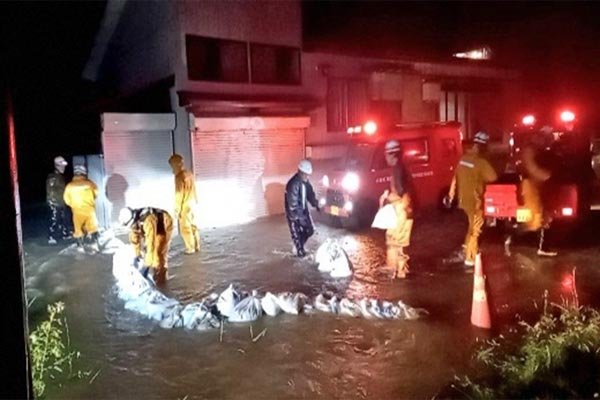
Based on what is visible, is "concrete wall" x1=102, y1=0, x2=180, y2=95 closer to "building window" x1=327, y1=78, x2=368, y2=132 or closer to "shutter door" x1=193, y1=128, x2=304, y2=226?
"shutter door" x1=193, y1=128, x2=304, y2=226

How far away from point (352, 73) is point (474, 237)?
10179mm

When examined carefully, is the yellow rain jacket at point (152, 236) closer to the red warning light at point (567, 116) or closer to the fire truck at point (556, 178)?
the fire truck at point (556, 178)

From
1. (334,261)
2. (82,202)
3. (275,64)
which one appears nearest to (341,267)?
(334,261)

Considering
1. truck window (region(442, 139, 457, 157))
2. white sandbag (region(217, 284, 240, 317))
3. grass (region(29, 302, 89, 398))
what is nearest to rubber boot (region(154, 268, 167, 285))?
white sandbag (region(217, 284, 240, 317))

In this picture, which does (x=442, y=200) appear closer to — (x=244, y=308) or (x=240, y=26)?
(x=240, y=26)

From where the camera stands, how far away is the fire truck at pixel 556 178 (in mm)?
9688

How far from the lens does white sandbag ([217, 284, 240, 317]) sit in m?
7.16

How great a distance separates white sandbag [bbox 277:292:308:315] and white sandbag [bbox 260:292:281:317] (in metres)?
0.06

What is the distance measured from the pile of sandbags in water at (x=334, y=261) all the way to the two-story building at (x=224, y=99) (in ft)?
18.9

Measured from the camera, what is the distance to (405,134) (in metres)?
13.9

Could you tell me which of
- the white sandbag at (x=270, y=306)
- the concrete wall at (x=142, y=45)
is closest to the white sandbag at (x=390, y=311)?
the white sandbag at (x=270, y=306)

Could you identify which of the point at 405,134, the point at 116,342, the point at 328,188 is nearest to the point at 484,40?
the point at 405,134

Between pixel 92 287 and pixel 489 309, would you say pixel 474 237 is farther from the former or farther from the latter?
pixel 92 287

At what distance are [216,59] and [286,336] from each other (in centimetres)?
1028
